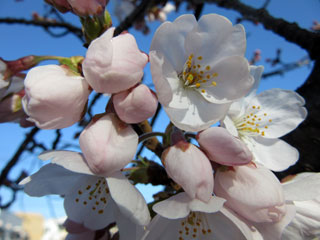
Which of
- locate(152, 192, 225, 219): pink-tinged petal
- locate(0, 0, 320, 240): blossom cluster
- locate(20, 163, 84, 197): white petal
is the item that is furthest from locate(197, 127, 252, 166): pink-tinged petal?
locate(20, 163, 84, 197): white petal

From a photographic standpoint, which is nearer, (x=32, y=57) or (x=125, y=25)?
(x=32, y=57)

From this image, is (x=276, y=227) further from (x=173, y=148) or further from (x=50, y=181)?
(x=50, y=181)

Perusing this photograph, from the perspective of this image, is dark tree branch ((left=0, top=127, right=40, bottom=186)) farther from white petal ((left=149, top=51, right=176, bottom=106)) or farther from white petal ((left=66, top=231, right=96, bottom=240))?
white petal ((left=149, top=51, right=176, bottom=106))

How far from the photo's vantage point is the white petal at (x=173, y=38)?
0.82 meters

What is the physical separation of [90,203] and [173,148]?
14.5 inches

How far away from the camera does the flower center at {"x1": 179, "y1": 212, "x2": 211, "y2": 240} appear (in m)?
0.87

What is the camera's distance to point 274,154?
3.31 ft

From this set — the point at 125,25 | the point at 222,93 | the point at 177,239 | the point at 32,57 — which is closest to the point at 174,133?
the point at 222,93

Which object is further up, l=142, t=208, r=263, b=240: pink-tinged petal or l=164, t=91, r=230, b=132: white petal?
l=164, t=91, r=230, b=132: white petal

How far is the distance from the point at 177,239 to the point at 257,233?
0.88 ft

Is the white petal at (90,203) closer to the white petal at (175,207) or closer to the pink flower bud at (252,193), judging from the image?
the white petal at (175,207)

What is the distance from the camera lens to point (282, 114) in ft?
3.76

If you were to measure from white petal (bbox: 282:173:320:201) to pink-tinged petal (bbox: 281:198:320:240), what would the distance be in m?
0.06

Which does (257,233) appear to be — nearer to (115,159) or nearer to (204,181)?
(204,181)
